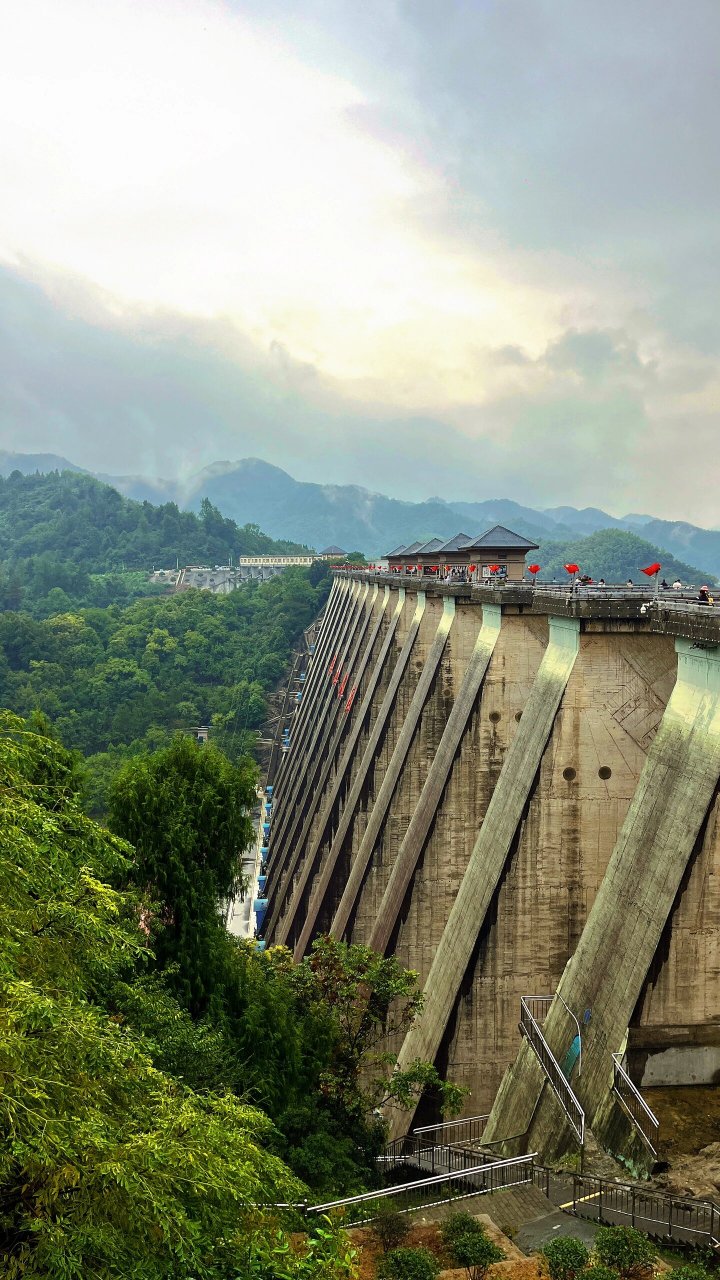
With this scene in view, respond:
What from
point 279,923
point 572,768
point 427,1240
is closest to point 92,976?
point 427,1240

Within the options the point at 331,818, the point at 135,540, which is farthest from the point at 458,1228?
the point at 135,540

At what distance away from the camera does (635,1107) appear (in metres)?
12.3

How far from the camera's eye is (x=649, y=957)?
12992 millimetres

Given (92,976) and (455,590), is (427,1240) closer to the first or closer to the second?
(92,976)

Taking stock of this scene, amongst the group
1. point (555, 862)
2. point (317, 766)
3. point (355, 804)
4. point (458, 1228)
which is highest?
point (317, 766)

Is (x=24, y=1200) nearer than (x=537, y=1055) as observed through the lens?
Yes

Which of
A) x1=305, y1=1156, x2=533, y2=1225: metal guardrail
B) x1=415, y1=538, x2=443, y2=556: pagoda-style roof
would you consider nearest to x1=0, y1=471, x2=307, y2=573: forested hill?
x1=415, y1=538, x2=443, y2=556: pagoda-style roof

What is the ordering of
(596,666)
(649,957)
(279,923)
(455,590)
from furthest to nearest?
1. (279,923)
2. (455,590)
3. (596,666)
4. (649,957)

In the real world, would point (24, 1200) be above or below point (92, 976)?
below

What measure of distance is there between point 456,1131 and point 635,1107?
6486 millimetres

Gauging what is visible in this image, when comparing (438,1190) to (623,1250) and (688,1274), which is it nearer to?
(623,1250)

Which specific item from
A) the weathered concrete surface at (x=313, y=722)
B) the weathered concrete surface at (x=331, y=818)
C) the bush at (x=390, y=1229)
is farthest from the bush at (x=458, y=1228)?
the weathered concrete surface at (x=313, y=722)

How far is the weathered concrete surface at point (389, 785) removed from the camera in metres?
26.9

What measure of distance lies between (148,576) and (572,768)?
516 feet
